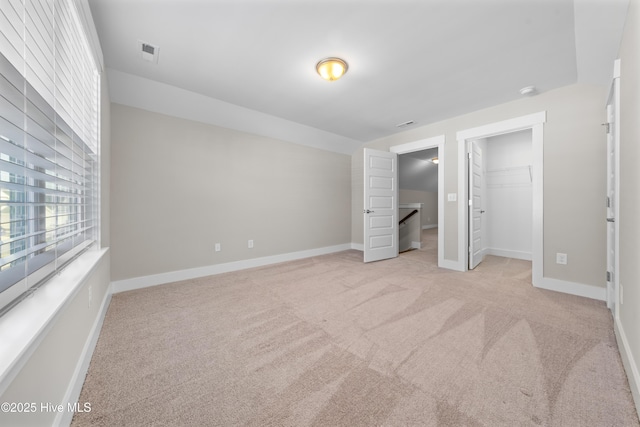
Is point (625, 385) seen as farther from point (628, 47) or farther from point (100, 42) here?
point (100, 42)

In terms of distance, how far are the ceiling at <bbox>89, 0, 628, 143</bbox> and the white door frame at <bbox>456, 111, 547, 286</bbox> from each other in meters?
0.33

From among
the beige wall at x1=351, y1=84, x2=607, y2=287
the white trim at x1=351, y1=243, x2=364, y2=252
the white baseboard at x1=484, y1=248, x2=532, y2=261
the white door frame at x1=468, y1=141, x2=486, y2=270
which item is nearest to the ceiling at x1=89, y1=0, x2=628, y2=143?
the beige wall at x1=351, y1=84, x2=607, y2=287

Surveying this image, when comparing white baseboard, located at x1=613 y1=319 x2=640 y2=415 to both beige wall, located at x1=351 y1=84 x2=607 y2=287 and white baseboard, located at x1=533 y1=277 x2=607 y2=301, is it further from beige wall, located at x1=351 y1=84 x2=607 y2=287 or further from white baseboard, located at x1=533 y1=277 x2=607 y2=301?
beige wall, located at x1=351 y1=84 x2=607 y2=287

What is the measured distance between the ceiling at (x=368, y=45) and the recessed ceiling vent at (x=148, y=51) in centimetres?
3

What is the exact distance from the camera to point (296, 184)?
427 cm

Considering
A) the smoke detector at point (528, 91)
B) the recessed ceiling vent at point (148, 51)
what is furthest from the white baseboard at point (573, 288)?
the recessed ceiling vent at point (148, 51)

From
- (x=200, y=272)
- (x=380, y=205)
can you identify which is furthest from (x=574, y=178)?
(x=200, y=272)

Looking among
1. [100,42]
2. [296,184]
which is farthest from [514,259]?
[100,42]

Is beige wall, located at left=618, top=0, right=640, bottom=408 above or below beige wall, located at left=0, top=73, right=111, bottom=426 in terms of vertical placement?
above

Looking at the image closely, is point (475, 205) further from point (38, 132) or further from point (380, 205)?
point (38, 132)

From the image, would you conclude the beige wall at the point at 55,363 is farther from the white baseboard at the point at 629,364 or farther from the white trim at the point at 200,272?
A: the white baseboard at the point at 629,364

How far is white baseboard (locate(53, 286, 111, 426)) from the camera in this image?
100 centimetres

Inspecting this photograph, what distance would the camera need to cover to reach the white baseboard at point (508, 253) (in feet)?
13.6

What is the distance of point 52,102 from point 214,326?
5.52 ft
